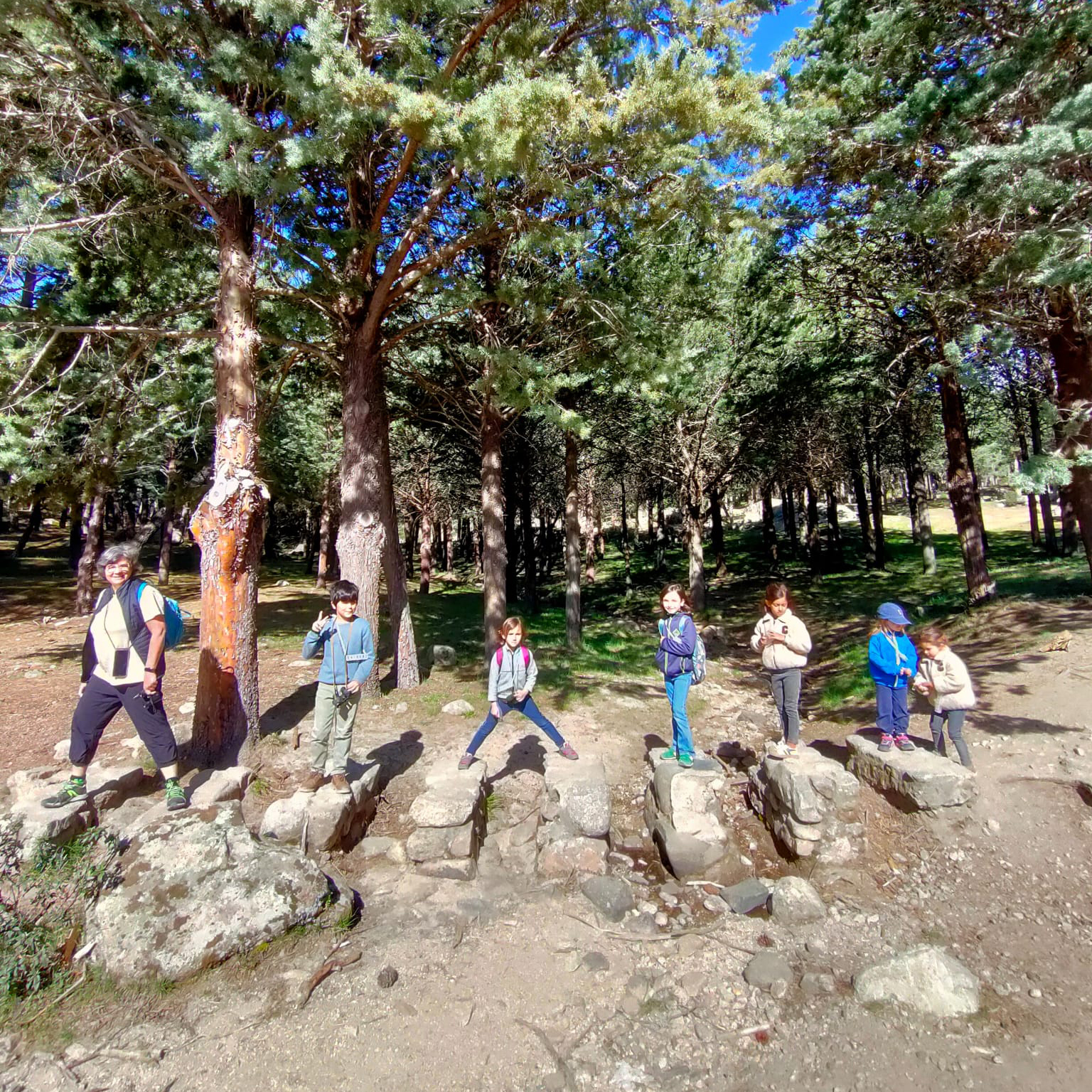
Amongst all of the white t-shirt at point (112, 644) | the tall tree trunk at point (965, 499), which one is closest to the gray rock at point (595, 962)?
the white t-shirt at point (112, 644)

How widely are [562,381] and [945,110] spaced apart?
18.7 feet

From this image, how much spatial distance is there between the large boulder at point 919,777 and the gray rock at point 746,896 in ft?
5.41

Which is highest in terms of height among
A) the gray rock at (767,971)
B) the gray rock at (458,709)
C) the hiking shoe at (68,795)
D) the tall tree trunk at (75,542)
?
the tall tree trunk at (75,542)

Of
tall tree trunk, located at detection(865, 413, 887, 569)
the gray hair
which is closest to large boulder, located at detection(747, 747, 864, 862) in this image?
the gray hair

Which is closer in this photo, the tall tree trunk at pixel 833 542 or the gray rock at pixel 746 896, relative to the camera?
the gray rock at pixel 746 896

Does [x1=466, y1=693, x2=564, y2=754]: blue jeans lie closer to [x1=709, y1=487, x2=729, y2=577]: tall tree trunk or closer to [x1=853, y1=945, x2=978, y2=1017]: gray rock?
[x1=853, y1=945, x2=978, y2=1017]: gray rock

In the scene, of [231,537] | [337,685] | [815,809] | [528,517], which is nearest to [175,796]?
[337,685]

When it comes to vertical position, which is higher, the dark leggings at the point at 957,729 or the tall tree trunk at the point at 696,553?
the tall tree trunk at the point at 696,553

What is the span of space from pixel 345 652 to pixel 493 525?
5.62 m

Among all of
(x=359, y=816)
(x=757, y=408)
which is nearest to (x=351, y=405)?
(x=359, y=816)

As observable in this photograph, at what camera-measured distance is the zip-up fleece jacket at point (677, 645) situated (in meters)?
5.84

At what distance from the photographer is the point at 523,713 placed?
6.14m

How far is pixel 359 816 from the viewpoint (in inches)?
209

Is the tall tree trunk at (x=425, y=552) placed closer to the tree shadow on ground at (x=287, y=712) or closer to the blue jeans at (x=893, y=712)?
the tree shadow on ground at (x=287, y=712)
